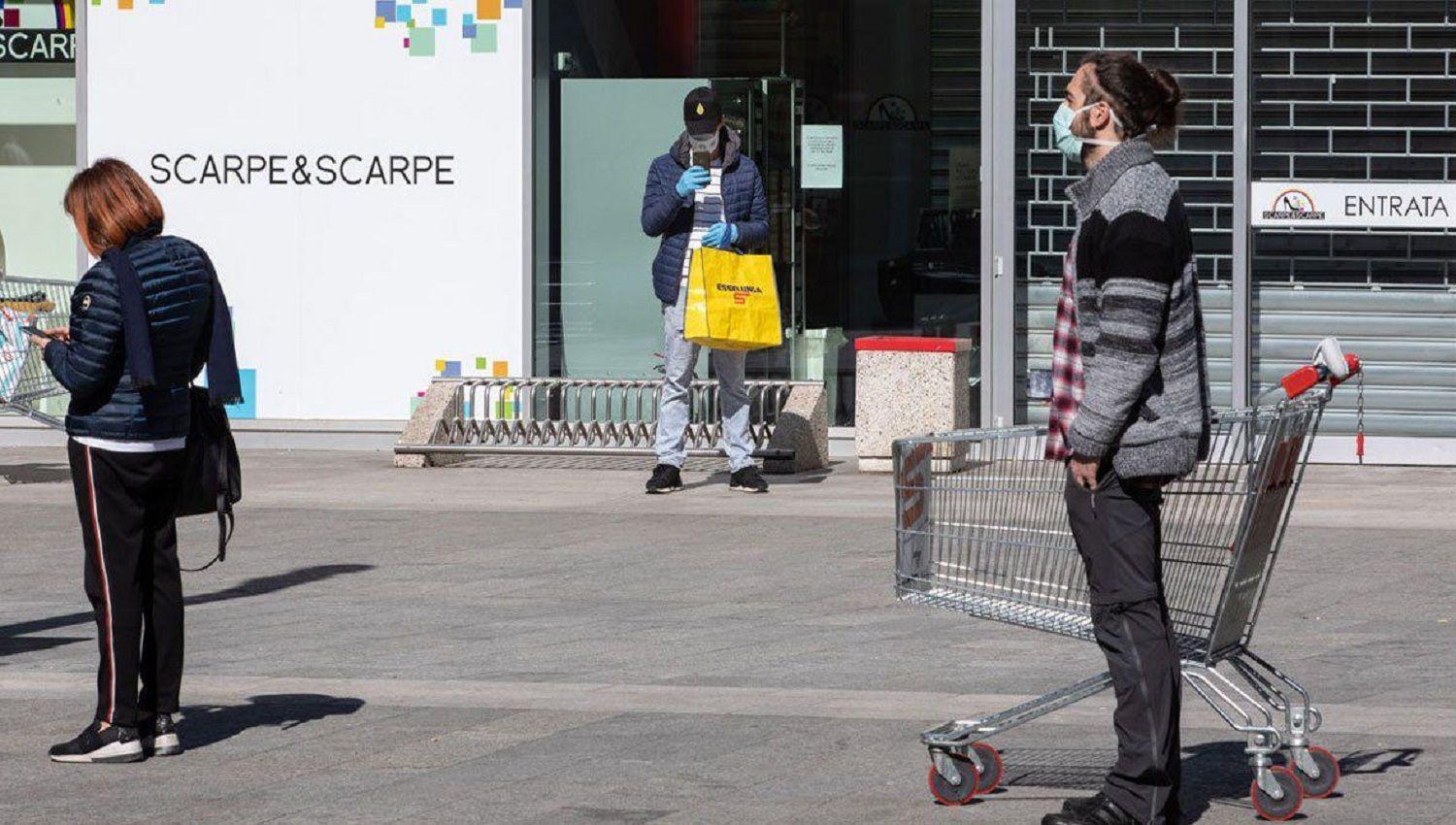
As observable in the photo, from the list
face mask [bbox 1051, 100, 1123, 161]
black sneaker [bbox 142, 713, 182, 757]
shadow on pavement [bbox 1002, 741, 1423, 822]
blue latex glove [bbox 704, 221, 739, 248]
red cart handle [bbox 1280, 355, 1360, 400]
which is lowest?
shadow on pavement [bbox 1002, 741, 1423, 822]

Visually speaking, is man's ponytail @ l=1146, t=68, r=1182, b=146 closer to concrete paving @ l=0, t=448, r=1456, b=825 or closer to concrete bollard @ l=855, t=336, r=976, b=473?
concrete paving @ l=0, t=448, r=1456, b=825

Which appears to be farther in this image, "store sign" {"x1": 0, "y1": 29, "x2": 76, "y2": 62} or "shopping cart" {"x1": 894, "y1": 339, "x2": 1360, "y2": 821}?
"store sign" {"x1": 0, "y1": 29, "x2": 76, "y2": 62}

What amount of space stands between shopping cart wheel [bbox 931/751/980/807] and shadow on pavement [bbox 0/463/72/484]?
29.9 ft

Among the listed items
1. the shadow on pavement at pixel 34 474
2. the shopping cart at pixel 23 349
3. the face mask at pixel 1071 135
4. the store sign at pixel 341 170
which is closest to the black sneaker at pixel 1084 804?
the face mask at pixel 1071 135

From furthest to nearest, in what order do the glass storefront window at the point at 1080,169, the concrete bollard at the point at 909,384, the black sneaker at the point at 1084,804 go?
the glass storefront window at the point at 1080,169 → the concrete bollard at the point at 909,384 → the black sneaker at the point at 1084,804

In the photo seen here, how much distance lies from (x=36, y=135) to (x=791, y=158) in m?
5.43

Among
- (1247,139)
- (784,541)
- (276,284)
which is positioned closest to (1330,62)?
(1247,139)

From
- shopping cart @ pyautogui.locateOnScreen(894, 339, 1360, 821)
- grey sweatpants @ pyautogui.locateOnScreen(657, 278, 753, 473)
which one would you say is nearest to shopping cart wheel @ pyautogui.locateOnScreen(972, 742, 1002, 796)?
shopping cart @ pyautogui.locateOnScreen(894, 339, 1360, 821)

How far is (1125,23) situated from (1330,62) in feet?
4.40

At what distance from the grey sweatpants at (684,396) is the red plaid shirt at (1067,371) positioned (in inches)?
287

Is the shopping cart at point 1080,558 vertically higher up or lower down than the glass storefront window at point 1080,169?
lower down

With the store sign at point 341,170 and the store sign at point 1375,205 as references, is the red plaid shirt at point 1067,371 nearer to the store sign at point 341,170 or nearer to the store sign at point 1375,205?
the store sign at point 1375,205

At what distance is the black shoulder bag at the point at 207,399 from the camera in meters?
6.64

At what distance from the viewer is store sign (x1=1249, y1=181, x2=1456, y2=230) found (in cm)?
1536
